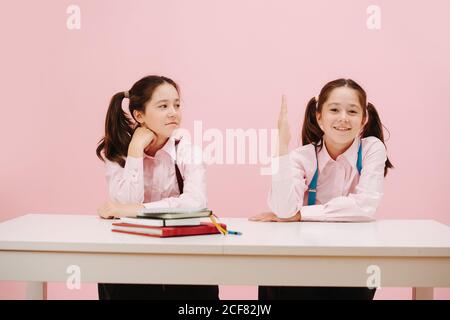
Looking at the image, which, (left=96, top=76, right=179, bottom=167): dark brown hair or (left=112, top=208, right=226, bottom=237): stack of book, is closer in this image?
(left=112, top=208, right=226, bottom=237): stack of book

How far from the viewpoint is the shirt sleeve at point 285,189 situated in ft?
6.23

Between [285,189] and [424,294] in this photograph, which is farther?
[285,189]

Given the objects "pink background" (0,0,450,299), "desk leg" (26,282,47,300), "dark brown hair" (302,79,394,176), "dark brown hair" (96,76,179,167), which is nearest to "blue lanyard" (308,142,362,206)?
"dark brown hair" (302,79,394,176)

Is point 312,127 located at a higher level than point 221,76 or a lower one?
lower

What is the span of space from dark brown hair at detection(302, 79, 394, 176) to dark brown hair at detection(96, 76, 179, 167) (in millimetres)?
544

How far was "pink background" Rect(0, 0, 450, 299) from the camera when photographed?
2.87 meters

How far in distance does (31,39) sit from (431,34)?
204 cm

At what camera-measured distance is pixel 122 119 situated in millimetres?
2264

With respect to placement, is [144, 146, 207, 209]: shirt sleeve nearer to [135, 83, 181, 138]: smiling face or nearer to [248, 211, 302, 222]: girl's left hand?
[135, 83, 181, 138]: smiling face

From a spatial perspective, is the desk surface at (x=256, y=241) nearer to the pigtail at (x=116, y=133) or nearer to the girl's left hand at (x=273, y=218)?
the girl's left hand at (x=273, y=218)

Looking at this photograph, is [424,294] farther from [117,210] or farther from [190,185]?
[117,210]

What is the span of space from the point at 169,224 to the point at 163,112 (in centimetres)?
81

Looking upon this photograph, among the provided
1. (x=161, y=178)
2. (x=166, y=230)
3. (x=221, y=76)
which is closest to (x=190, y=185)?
(x=161, y=178)
